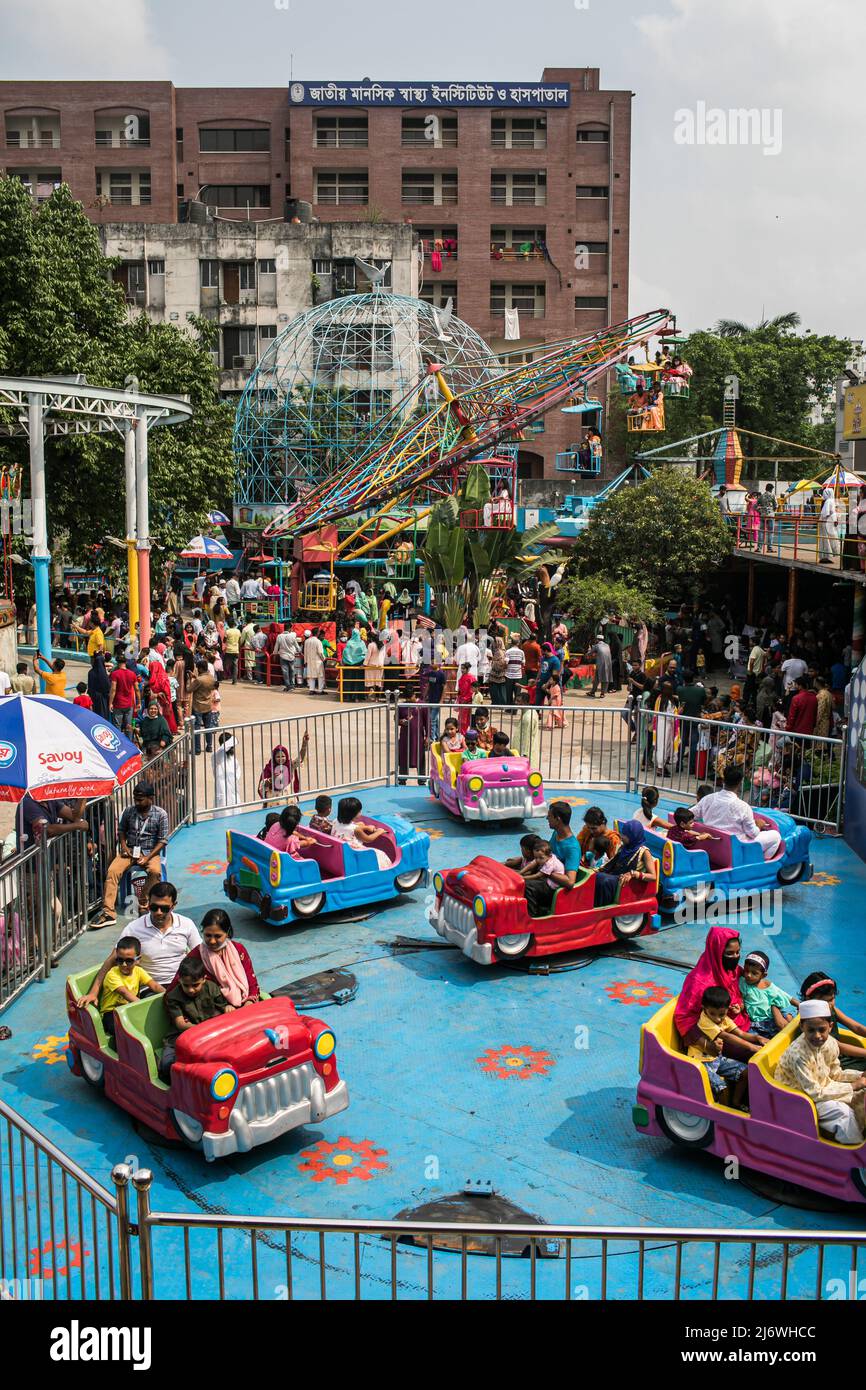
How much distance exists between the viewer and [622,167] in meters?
61.3

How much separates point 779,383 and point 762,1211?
169 feet

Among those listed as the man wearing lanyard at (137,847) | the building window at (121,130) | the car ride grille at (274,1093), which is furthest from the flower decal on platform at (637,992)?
the building window at (121,130)

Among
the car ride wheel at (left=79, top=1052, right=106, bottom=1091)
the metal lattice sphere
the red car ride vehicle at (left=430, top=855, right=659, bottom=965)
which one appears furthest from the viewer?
the metal lattice sphere

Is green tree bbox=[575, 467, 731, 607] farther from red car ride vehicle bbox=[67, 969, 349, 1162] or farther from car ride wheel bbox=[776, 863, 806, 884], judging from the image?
red car ride vehicle bbox=[67, 969, 349, 1162]

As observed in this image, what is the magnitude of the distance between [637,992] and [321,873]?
3227 millimetres

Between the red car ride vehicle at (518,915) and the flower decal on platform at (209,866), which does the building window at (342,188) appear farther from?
the red car ride vehicle at (518,915)

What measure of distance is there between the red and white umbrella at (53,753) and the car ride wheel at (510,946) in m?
3.43

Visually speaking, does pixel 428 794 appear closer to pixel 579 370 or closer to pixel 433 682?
pixel 433 682

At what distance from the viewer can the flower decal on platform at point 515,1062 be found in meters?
9.21

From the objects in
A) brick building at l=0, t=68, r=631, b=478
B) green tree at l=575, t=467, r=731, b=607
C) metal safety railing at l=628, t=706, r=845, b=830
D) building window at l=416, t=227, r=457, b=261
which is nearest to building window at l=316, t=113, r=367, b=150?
brick building at l=0, t=68, r=631, b=478

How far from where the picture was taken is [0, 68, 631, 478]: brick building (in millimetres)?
58656

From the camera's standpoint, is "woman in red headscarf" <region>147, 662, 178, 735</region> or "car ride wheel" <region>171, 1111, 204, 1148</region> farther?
"woman in red headscarf" <region>147, 662, 178, 735</region>

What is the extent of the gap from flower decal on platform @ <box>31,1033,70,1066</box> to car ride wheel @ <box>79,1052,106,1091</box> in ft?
1.70

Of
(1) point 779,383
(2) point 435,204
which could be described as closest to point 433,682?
(1) point 779,383
